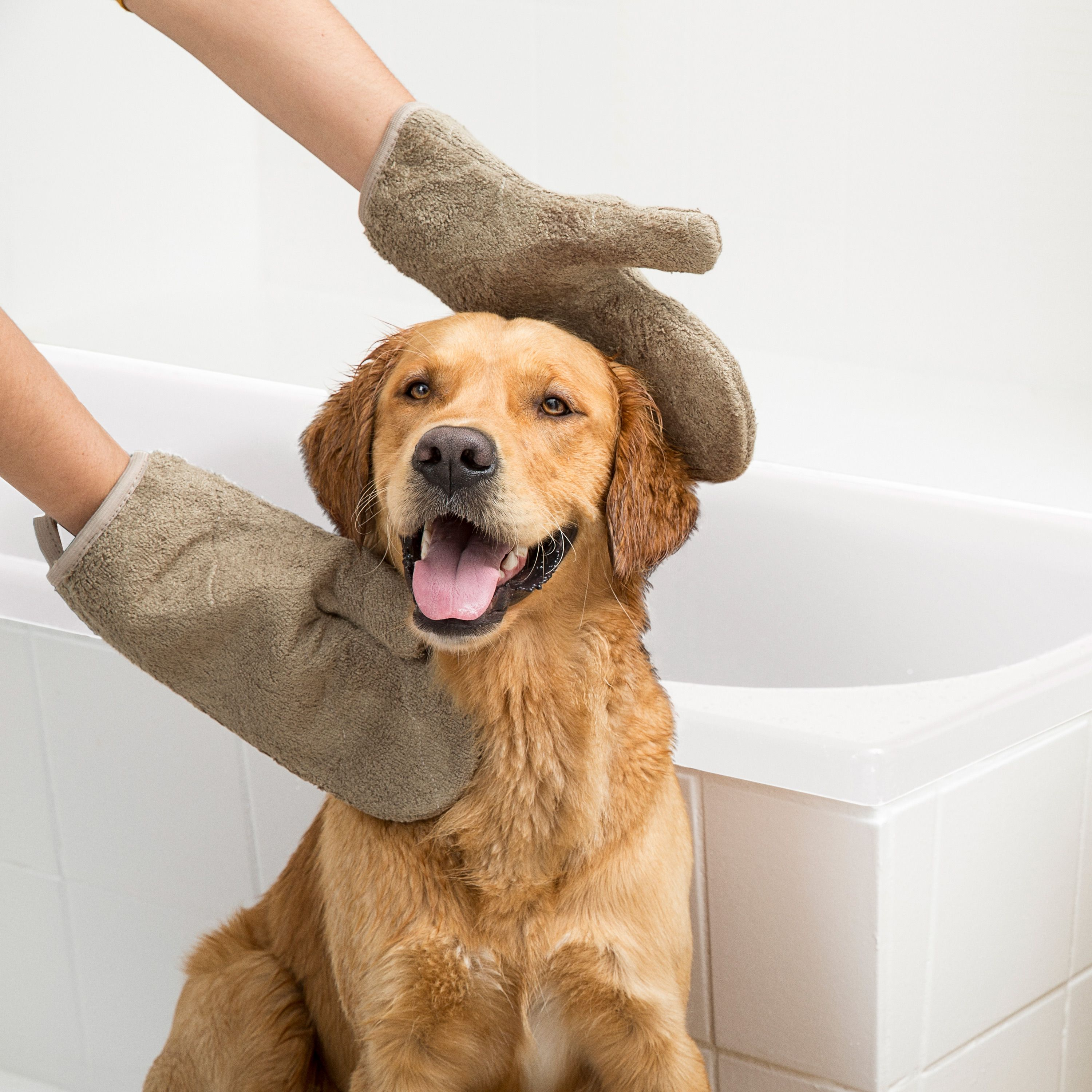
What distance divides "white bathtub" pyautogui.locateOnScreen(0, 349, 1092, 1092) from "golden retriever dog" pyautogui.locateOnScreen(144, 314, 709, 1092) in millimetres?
168

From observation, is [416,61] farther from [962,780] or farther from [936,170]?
[962,780]

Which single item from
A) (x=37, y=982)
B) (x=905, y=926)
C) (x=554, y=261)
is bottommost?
(x=37, y=982)

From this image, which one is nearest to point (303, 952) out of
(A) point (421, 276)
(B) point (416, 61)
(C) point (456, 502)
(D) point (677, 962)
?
(D) point (677, 962)

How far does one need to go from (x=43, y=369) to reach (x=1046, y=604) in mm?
1626

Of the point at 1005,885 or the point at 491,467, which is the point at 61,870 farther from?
the point at 1005,885

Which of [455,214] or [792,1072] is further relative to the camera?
[792,1072]

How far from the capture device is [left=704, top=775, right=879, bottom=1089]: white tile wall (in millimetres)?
1473

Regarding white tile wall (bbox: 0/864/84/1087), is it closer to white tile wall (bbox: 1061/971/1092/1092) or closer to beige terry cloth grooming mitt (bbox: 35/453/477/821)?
beige terry cloth grooming mitt (bbox: 35/453/477/821)

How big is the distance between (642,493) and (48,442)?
21.6 inches

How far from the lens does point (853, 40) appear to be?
10.8ft

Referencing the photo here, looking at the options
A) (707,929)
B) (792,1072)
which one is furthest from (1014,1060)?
(707,929)

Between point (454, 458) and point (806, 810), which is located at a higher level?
point (454, 458)

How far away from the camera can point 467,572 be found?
1263mm

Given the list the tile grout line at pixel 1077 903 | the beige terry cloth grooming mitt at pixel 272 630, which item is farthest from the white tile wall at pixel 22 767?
the tile grout line at pixel 1077 903
